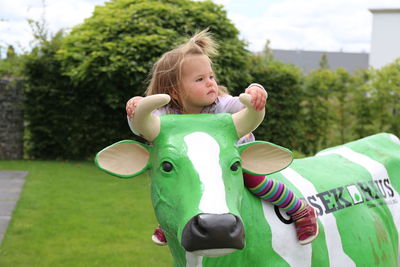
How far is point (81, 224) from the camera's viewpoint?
6.77 m

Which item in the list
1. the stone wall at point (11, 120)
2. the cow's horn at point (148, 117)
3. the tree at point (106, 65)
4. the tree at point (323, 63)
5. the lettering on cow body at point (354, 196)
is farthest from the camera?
the tree at point (323, 63)

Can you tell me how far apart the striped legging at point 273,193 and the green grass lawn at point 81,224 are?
3.08 meters

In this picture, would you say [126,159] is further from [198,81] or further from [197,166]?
[198,81]

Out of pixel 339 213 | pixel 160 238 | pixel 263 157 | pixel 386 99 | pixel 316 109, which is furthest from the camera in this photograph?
pixel 316 109

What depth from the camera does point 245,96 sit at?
2275mm

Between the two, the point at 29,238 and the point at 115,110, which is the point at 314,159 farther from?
the point at 115,110

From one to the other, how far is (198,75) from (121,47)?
7.44 meters

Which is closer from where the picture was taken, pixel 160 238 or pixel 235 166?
pixel 235 166

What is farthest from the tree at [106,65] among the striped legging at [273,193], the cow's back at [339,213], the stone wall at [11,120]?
the striped legging at [273,193]

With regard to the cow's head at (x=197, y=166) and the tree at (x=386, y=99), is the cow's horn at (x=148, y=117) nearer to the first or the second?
the cow's head at (x=197, y=166)

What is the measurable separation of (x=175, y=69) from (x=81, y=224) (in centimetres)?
457

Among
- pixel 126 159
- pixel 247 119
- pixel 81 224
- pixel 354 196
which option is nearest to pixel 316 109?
pixel 81 224

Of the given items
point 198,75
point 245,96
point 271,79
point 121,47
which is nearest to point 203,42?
point 198,75

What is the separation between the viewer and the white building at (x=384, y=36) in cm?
2631
